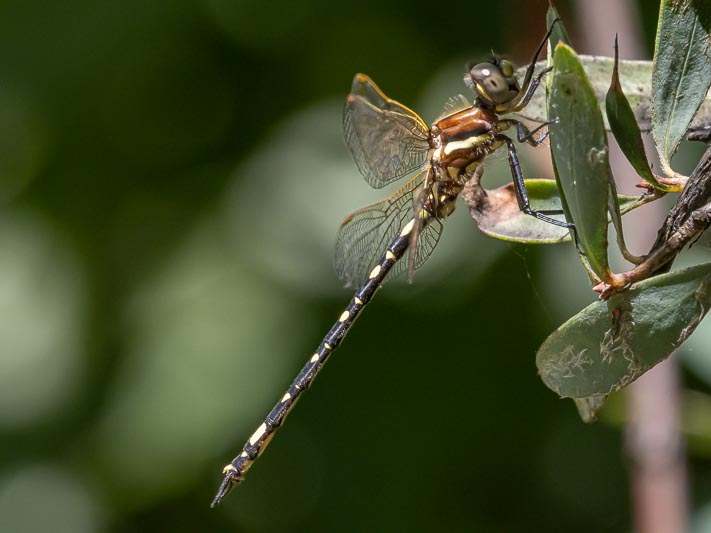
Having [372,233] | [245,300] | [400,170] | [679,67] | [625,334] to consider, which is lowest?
[245,300]

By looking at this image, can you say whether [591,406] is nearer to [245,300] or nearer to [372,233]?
[372,233]

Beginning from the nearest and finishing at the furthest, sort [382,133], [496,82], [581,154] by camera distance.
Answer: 1. [581,154]
2. [496,82]
3. [382,133]

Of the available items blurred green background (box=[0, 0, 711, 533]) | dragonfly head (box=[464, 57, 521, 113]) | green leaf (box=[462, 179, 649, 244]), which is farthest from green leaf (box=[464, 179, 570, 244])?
blurred green background (box=[0, 0, 711, 533])

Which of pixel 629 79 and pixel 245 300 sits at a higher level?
pixel 629 79

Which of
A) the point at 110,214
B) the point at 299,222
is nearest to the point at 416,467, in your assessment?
the point at 299,222

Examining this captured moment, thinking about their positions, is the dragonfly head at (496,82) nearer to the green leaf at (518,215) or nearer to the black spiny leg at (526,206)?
the black spiny leg at (526,206)

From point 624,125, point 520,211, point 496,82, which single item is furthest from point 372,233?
point 624,125

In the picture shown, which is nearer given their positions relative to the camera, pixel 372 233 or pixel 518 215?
pixel 518 215

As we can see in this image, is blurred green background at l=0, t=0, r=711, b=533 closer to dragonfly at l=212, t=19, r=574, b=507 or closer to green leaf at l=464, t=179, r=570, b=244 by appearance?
dragonfly at l=212, t=19, r=574, b=507
